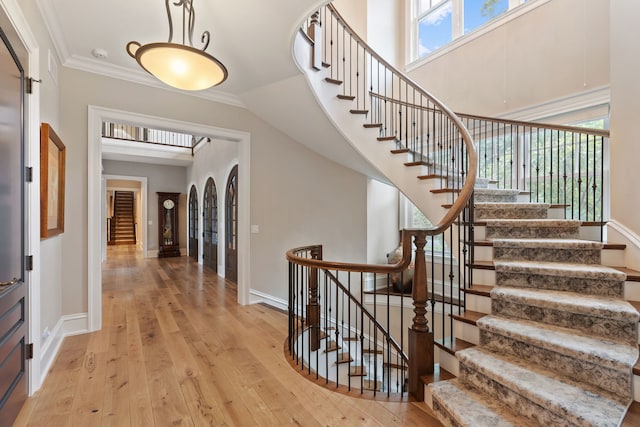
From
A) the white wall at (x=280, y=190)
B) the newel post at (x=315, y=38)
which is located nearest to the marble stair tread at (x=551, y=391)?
the white wall at (x=280, y=190)

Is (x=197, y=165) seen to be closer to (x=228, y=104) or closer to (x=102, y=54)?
(x=228, y=104)

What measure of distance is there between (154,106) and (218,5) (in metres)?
1.80

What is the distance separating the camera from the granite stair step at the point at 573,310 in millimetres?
1748

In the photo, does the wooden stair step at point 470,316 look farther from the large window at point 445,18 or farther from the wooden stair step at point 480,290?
the large window at point 445,18

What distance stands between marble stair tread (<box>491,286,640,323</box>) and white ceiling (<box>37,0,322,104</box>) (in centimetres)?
257

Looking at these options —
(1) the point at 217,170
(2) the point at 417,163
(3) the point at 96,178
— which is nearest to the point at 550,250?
(2) the point at 417,163

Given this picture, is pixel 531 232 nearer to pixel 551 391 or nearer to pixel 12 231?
pixel 551 391

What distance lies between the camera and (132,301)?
4430 millimetres

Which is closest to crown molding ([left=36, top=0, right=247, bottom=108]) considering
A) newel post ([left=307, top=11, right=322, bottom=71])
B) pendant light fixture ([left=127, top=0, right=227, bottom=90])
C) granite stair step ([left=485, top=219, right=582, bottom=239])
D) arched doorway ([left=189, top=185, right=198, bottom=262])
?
pendant light fixture ([left=127, top=0, right=227, bottom=90])

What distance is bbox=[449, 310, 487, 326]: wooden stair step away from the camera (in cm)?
216

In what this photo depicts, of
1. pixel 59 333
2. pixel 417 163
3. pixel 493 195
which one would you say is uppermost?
pixel 417 163

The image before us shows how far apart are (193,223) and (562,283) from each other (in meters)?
8.81

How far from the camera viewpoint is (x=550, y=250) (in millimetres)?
2488

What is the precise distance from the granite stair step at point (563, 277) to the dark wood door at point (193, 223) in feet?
26.5
